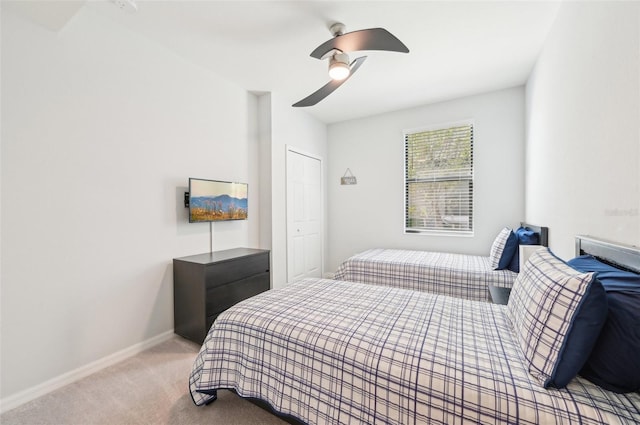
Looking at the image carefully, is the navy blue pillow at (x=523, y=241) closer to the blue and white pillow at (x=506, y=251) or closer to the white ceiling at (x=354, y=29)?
the blue and white pillow at (x=506, y=251)

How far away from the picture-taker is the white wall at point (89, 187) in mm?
1667

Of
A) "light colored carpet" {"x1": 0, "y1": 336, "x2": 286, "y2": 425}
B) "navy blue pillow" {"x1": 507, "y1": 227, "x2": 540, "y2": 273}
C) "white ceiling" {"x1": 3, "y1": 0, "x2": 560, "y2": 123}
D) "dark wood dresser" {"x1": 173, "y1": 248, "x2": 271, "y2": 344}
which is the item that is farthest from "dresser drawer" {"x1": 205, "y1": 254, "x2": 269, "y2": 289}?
"navy blue pillow" {"x1": 507, "y1": 227, "x2": 540, "y2": 273}

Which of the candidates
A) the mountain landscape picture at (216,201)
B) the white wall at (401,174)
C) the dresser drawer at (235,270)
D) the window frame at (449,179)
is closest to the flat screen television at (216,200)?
the mountain landscape picture at (216,201)

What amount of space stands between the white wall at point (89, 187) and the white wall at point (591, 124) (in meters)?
3.09

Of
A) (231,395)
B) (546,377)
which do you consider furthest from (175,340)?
(546,377)

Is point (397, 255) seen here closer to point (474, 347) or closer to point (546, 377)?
point (474, 347)

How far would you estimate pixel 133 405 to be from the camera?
1.63 meters

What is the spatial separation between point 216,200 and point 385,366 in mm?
2369

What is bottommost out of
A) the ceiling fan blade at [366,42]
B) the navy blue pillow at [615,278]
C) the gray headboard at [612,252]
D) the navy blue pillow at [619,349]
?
the navy blue pillow at [619,349]

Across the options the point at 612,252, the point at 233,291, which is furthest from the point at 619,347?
the point at 233,291

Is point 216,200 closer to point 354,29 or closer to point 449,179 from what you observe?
point 354,29

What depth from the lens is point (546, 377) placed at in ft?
2.90

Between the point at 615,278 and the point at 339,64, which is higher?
the point at 339,64

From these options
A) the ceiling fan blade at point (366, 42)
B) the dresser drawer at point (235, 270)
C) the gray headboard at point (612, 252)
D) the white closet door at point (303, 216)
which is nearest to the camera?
the gray headboard at point (612, 252)
